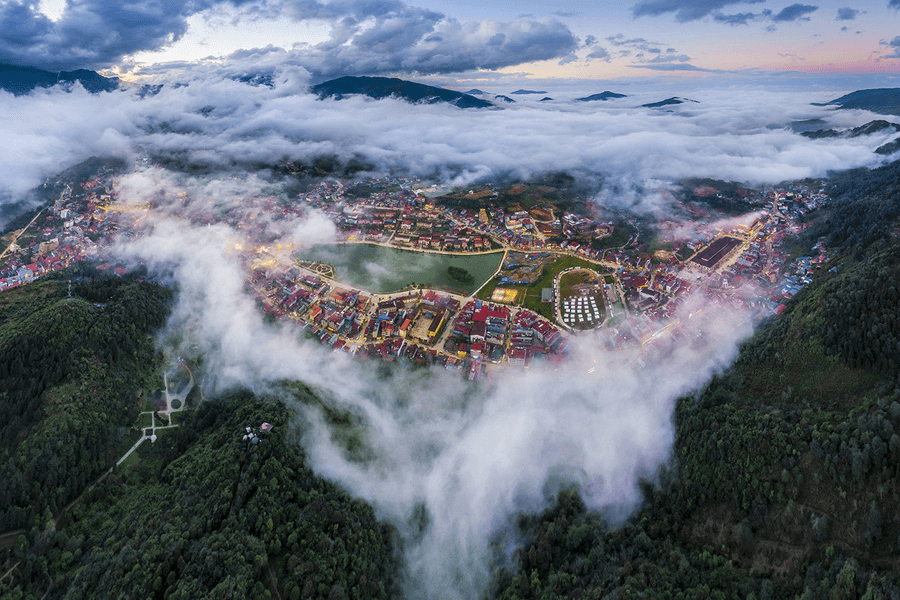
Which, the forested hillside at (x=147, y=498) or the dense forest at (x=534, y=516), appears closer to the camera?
the dense forest at (x=534, y=516)

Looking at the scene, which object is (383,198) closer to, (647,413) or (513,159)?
(513,159)

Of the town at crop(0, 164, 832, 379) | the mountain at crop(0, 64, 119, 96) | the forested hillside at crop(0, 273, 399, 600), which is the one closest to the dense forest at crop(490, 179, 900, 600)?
the forested hillside at crop(0, 273, 399, 600)

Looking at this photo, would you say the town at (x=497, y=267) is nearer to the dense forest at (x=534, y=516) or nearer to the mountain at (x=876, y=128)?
the dense forest at (x=534, y=516)

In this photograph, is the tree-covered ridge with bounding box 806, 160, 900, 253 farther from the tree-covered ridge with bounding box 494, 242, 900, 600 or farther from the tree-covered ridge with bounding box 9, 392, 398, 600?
the tree-covered ridge with bounding box 9, 392, 398, 600

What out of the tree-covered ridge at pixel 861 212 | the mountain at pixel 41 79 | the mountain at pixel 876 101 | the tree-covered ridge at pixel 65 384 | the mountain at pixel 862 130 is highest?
the mountain at pixel 41 79

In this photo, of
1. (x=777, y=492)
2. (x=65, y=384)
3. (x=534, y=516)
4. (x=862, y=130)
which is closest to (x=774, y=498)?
(x=777, y=492)

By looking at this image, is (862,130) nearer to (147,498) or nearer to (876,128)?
(876,128)

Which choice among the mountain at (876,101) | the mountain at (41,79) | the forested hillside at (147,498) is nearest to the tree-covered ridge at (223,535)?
the forested hillside at (147,498)

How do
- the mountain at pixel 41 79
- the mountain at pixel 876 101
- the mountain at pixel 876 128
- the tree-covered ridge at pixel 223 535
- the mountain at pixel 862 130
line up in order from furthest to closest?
the mountain at pixel 876 101 → the mountain at pixel 41 79 → the mountain at pixel 862 130 → the mountain at pixel 876 128 → the tree-covered ridge at pixel 223 535
